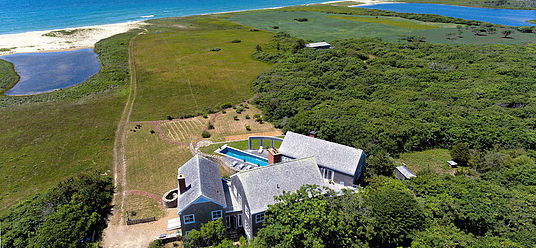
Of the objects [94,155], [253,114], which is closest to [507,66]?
[253,114]

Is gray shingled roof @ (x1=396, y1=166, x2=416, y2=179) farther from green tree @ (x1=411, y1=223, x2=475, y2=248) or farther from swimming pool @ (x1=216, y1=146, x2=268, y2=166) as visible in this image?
swimming pool @ (x1=216, y1=146, x2=268, y2=166)

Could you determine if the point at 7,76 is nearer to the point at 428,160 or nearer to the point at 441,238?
the point at 428,160

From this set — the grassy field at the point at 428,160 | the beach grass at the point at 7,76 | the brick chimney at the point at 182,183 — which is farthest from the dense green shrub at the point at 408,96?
the beach grass at the point at 7,76

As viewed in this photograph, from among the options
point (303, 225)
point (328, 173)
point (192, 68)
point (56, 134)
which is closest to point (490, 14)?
point (192, 68)

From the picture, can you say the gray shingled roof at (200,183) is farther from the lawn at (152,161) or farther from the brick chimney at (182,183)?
the lawn at (152,161)

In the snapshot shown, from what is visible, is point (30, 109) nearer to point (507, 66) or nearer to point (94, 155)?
point (94, 155)
